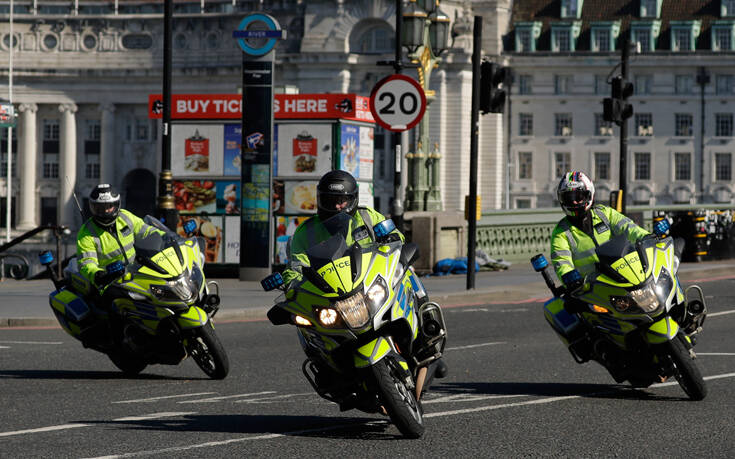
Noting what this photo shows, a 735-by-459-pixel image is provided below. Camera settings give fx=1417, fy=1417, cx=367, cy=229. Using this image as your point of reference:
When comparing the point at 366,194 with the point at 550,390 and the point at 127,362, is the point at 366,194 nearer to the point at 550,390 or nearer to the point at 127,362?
the point at 127,362

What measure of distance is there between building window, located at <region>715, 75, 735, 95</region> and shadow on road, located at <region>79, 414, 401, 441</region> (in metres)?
88.5

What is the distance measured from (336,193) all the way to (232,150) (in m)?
19.2

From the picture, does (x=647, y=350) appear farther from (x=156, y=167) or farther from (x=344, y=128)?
(x=156, y=167)

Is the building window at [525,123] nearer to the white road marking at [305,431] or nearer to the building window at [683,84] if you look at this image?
the building window at [683,84]

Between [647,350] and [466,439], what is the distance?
6.86ft

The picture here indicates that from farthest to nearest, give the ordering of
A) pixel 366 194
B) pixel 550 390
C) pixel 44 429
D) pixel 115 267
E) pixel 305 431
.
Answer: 1. pixel 366 194
2. pixel 115 267
3. pixel 550 390
4. pixel 44 429
5. pixel 305 431

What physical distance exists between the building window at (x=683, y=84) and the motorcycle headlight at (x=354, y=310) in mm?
89392

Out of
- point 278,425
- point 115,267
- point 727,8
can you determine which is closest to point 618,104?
point 115,267

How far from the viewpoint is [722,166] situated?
93.3m

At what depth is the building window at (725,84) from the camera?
93500 millimetres

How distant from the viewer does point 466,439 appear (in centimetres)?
792

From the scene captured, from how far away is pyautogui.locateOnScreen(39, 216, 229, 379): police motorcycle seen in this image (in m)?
10.7

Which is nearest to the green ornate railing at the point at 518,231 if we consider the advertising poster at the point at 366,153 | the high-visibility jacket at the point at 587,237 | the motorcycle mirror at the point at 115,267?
the advertising poster at the point at 366,153

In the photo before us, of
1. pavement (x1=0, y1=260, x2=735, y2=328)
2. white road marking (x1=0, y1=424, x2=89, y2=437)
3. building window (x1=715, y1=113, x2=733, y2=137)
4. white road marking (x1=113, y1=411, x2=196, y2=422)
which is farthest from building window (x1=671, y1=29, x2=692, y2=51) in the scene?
white road marking (x1=0, y1=424, x2=89, y2=437)
